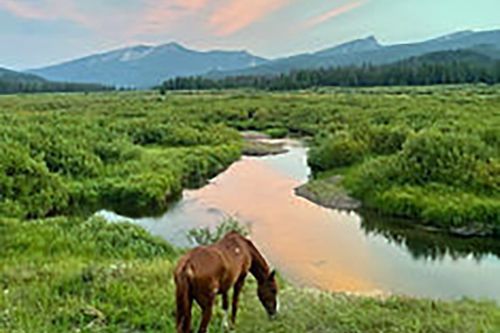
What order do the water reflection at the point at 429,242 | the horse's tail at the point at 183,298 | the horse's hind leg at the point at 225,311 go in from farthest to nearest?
the water reflection at the point at 429,242
the horse's hind leg at the point at 225,311
the horse's tail at the point at 183,298

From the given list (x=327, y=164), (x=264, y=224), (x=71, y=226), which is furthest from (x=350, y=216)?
(x=71, y=226)

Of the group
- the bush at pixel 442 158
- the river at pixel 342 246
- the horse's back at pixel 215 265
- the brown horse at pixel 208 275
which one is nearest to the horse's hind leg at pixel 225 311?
the brown horse at pixel 208 275

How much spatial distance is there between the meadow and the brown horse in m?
1.68

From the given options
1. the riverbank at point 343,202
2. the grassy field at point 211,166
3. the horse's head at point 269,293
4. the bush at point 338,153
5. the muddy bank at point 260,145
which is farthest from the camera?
the muddy bank at point 260,145

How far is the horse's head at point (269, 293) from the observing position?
13.5 metres

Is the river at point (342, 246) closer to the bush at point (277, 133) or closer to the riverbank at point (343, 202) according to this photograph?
the riverbank at point (343, 202)

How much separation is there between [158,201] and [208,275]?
3097 cm

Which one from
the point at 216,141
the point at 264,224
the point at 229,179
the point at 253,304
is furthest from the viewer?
the point at 216,141

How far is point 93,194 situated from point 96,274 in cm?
2521

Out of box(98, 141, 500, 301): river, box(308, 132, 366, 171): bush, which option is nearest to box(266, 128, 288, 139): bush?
box(308, 132, 366, 171): bush

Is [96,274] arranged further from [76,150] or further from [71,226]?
[76,150]

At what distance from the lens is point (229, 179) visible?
52.6 metres

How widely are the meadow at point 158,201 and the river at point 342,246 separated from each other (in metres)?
2.32

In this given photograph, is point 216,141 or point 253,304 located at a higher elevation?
point 253,304
